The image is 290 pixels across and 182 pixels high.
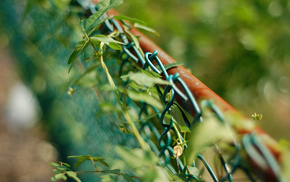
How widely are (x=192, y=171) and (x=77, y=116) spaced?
79 cm

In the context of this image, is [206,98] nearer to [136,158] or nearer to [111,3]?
[136,158]

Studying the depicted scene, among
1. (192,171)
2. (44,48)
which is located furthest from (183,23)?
(192,171)

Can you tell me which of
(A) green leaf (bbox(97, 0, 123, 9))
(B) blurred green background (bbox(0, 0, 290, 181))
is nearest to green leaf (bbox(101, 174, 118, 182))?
(A) green leaf (bbox(97, 0, 123, 9))

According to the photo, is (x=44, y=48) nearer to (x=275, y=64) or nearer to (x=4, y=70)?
(x=275, y=64)

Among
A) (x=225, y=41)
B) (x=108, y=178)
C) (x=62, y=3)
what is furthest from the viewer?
(x=225, y=41)

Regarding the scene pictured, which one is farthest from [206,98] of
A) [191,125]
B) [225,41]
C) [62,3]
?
[225,41]

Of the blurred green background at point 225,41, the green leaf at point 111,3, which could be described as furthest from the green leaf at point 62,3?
the blurred green background at point 225,41

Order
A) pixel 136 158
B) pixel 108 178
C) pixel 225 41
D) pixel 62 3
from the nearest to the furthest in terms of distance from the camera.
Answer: pixel 136 158 < pixel 108 178 < pixel 62 3 < pixel 225 41

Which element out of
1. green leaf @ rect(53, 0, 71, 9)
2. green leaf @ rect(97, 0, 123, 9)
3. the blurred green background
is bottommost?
the blurred green background

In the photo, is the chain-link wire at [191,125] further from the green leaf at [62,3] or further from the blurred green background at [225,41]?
the blurred green background at [225,41]

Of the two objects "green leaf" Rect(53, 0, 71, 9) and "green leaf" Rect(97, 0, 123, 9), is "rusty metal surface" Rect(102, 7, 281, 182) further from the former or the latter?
"green leaf" Rect(53, 0, 71, 9)

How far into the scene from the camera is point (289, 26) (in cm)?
204

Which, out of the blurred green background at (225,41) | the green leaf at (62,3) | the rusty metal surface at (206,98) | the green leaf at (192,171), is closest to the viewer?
the rusty metal surface at (206,98)

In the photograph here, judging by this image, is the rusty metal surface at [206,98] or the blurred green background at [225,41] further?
the blurred green background at [225,41]
